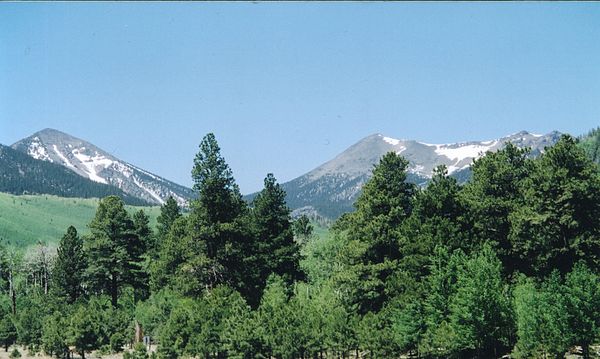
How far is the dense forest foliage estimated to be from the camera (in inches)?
1553

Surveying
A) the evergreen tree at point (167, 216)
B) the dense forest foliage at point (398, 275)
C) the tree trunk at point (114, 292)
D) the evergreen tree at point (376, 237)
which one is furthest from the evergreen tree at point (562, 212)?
the evergreen tree at point (167, 216)

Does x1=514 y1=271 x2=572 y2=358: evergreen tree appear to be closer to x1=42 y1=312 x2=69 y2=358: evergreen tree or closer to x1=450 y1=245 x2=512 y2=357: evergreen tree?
x1=450 y1=245 x2=512 y2=357: evergreen tree

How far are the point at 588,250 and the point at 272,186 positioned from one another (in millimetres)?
33877

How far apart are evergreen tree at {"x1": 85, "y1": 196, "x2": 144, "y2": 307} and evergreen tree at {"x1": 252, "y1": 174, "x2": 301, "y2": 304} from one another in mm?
14546

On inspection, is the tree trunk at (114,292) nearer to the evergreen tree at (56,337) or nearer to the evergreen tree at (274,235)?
the evergreen tree at (56,337)

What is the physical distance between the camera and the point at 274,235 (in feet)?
229

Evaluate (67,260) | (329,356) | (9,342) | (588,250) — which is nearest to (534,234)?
(588,250)

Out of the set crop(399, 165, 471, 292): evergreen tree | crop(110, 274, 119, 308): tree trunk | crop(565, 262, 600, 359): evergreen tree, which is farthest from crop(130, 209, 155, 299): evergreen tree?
crop(565, 262, 600, 359): evergreen tree

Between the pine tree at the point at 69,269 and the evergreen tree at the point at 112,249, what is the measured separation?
2.27 m

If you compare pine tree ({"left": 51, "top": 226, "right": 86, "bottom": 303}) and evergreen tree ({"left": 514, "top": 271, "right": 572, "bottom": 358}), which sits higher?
pine tree ({"left": 51, "top": 226, "right": 86, "bottom": 303})

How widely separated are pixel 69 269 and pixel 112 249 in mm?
6298

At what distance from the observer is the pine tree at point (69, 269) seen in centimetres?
7600

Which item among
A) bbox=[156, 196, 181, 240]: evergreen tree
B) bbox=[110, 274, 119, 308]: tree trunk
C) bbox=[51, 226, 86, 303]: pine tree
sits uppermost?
bbox=[156, 196, 181, 240]: evergreen tree

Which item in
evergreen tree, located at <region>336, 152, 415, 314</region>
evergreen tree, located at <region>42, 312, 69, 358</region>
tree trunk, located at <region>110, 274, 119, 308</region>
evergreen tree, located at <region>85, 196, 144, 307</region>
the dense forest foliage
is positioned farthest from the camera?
tree trunk, located at <region>110, 274, 119, 308</region>
